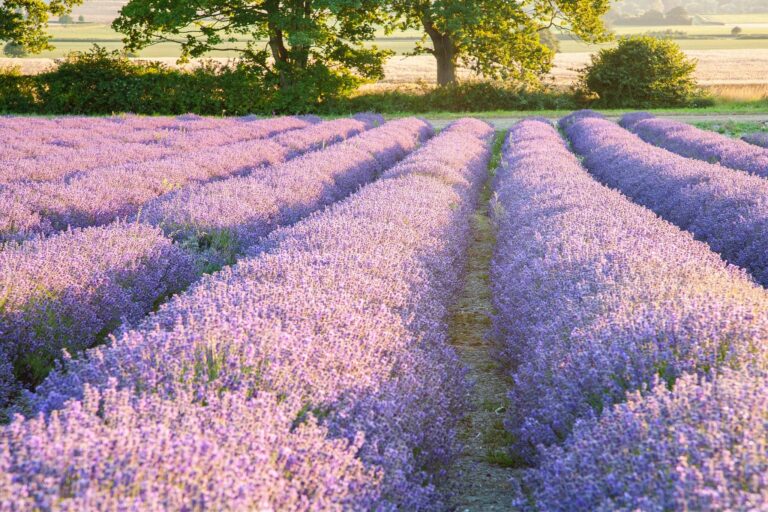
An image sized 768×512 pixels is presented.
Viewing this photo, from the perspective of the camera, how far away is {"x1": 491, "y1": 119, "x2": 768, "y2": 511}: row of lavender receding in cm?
174

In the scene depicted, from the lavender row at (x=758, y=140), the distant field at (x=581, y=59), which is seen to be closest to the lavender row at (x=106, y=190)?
the lavender row at (x=758, y=140)

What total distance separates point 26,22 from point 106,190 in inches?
993

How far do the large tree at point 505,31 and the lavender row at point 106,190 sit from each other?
61.4 ft

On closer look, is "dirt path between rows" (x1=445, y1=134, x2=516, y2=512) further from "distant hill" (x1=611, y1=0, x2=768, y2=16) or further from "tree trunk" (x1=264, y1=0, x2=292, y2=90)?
"distant hill" (x1=611, y1=0, x2=768, y2=16)

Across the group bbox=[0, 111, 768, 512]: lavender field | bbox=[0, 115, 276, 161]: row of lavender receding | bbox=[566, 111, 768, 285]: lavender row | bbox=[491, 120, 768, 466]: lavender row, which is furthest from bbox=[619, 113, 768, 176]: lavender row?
bbox=[0, 115, 276, 161]: row of lavender receding

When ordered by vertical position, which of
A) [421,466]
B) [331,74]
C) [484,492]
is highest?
[331,74]

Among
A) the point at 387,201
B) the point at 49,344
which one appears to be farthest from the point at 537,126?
the point at 49,344

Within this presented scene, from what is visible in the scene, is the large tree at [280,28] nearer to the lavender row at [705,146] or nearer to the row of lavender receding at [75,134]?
the row of lavender receding at [75,134]

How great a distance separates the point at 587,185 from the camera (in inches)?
255

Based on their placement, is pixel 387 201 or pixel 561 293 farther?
pixel 387 201

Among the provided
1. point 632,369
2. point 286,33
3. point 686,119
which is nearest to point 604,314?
point 632,369

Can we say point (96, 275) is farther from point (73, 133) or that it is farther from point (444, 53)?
point (444, 53)

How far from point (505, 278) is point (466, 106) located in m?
23.8

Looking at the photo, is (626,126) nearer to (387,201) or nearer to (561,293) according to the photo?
(387,201)
